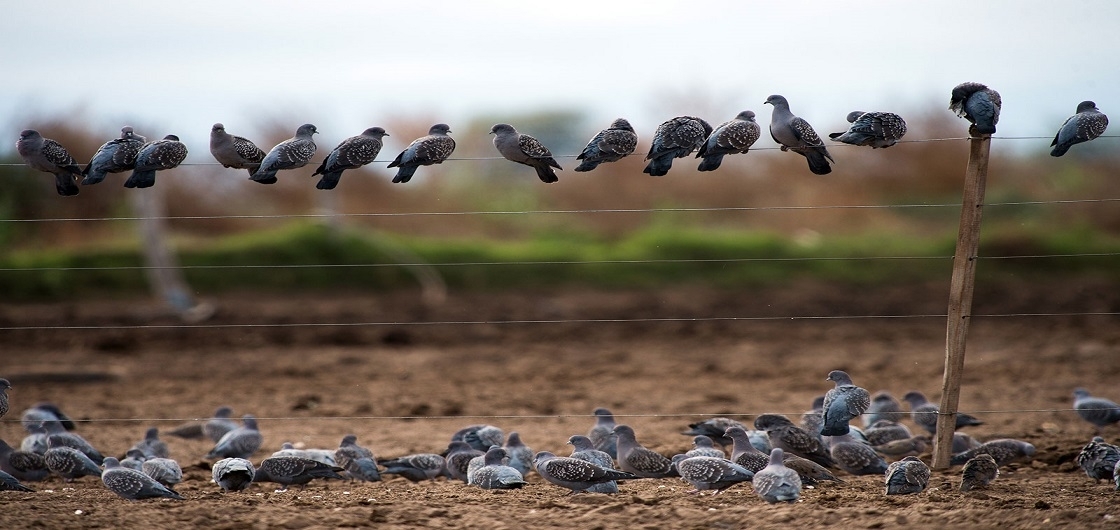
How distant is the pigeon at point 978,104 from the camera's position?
623cm

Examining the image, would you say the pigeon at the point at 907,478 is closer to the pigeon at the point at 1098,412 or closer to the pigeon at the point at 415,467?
the pigeon at the point at 1098,412

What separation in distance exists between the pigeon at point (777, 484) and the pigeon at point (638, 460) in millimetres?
950

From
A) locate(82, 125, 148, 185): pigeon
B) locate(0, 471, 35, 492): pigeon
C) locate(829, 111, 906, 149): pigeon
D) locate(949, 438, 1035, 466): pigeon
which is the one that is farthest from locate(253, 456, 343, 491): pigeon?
locate(949, 438, 1035, 466): pigeon

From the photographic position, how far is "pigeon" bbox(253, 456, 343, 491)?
6.91m

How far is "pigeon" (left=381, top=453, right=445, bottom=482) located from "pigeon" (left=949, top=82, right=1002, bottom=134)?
4.66 metres

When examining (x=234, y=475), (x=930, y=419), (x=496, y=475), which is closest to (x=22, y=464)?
(x=234, y=475)

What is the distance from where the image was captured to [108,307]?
1712 cm

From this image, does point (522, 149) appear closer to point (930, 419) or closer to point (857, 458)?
point (857, 458)

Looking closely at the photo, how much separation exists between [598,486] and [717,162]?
238cm

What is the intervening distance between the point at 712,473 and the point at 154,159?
14.1 ft

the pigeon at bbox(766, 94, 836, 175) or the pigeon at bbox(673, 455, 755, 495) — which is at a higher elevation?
the pigeon at bbox(766, 94, 836, 175)

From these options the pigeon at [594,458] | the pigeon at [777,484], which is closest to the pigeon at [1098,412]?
the pigeon at [777,484]

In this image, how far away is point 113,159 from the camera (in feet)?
21.0

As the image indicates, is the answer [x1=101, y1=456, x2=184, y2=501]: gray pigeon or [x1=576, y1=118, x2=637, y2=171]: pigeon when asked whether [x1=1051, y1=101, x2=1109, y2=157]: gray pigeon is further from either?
[x1=101, y1=456, x2=184, y2=501]: gray pigeon
